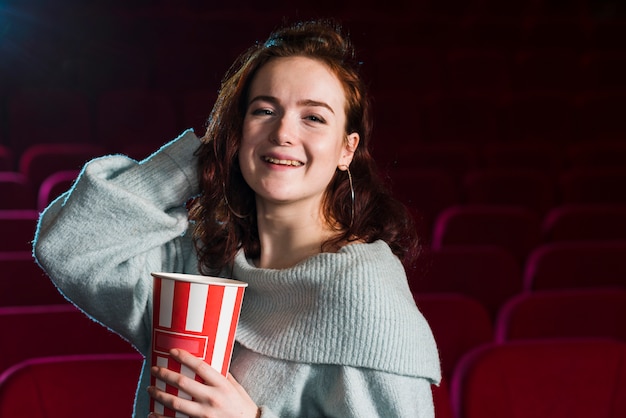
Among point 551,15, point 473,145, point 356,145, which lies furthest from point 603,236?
point 551,15

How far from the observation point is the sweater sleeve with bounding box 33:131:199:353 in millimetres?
558

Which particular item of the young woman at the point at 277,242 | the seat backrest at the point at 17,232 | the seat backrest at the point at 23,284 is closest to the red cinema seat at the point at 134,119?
the seat backrest at the point at 17,232

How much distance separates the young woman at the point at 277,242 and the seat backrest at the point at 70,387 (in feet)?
0.22

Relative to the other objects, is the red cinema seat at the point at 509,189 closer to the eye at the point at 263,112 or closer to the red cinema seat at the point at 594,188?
the red cinema seat at the point at 594,188

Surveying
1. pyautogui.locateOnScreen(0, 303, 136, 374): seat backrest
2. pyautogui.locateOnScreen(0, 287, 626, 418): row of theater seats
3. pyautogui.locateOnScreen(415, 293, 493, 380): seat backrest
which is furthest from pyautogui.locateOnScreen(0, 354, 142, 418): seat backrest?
pyautogui.locateOnScreen(415, 293, 493, 380): seat backrest

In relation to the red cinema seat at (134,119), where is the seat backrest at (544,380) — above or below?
below

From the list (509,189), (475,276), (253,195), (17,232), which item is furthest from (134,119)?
(253,195)

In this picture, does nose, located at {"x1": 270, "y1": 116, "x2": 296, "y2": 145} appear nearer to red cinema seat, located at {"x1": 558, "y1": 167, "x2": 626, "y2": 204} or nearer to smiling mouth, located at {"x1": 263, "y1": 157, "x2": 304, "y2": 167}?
smiling mouth, located at {"x1": 263, "y1": 157, "x2": 304, "y2": 167}

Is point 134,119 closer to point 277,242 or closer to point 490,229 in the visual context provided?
point 490,229

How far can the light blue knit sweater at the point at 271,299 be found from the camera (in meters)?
0.52

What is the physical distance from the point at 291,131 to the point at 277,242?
0.09m

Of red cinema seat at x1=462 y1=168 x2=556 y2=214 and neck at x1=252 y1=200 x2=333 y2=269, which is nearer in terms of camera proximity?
neck at x1=252 y1=200 x2=333 y2=269

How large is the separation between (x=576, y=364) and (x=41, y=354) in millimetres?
504

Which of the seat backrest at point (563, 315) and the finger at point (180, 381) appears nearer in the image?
the finger at point (180, 381)
